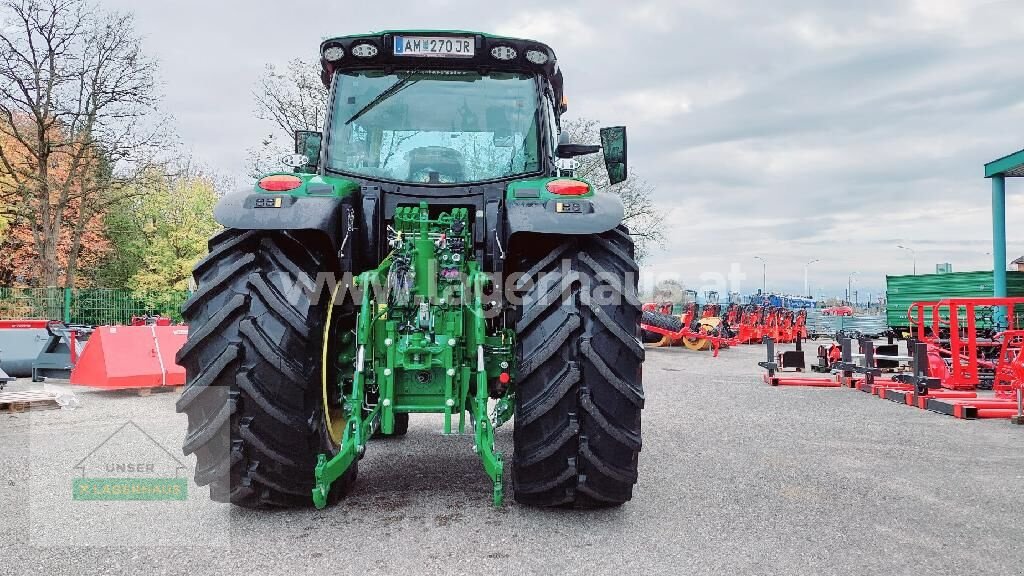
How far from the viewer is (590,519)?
149 inches

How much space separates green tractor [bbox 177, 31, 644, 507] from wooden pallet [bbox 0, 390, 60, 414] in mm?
5714

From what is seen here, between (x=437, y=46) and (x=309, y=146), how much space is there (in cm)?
149

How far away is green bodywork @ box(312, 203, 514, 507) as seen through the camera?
367cm

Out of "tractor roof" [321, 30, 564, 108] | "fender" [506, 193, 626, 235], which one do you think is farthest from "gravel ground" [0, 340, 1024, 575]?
"tractor roof" [321, 30, 564, 108]

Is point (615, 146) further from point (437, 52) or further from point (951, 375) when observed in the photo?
point (951, 375)

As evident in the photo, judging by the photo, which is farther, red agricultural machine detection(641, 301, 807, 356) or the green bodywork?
red agricultural machine detection(641, 301, 807, 356)

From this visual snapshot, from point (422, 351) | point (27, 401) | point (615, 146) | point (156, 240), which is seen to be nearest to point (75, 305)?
point (156, 240)

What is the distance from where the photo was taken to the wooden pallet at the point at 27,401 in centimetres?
810

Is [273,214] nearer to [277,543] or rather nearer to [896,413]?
[277,543]

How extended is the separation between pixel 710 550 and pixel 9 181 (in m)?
28.9

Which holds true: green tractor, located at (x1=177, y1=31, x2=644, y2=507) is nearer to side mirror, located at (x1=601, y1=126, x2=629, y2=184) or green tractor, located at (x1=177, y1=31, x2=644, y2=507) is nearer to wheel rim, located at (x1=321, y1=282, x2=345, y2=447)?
wheel rim, located at (x1=321, y1=282, x2=345, y2=447)

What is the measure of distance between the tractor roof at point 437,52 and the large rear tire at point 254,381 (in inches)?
57.2

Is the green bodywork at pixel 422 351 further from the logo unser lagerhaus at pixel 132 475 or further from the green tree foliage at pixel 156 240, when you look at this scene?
the green tree foliage at pixel 156 240

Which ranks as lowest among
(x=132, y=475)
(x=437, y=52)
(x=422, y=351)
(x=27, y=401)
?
(x=132, y=475)
